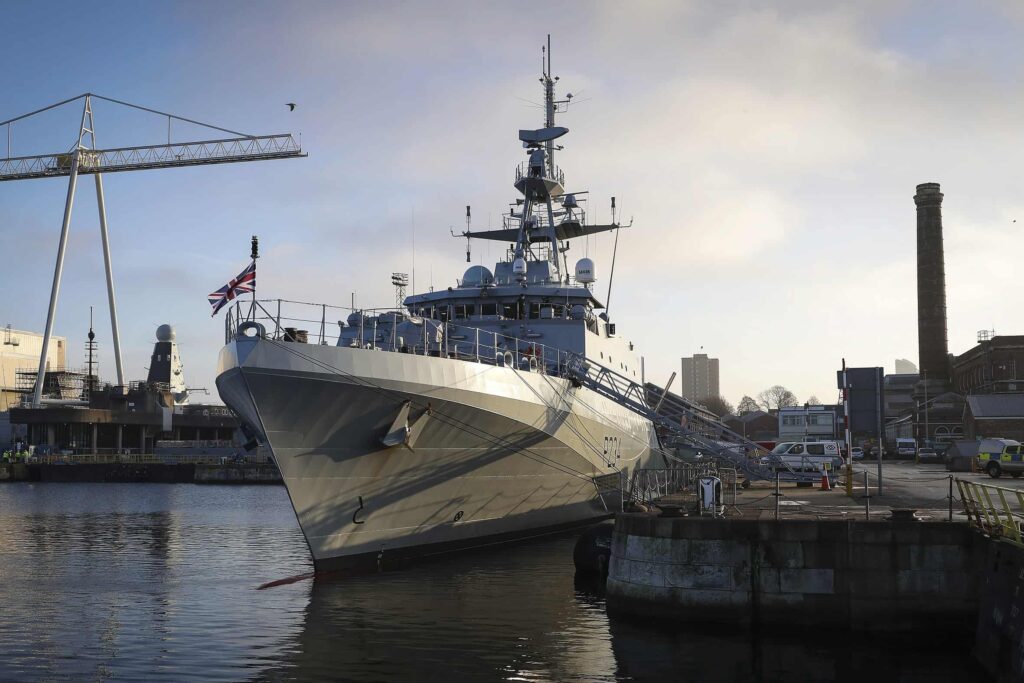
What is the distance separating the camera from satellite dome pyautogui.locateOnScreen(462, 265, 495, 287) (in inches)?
1093

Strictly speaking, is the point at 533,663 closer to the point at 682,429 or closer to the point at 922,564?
the point at 922,564

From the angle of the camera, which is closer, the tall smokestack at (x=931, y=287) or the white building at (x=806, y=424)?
the white building at (x=806, y=424)

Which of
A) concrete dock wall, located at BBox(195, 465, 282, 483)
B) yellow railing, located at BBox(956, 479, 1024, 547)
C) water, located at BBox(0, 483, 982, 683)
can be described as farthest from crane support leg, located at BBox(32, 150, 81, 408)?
yellow railing, located at BBox(956, 479, 1024, 547)

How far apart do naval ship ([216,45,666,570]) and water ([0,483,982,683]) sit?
102cm

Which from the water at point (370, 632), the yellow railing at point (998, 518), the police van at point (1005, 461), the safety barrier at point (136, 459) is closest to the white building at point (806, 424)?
the police van at point (1005, 461)

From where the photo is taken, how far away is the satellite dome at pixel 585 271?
99.7 feet

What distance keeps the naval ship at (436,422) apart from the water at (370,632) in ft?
3.35

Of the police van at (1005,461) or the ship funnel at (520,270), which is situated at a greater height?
the ship funnel at (520,270)

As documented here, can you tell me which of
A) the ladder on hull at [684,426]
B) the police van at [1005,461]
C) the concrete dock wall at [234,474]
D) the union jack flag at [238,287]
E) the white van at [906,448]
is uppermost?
the union jack flag at [238,287]

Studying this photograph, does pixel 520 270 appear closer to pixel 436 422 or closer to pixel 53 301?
pixel 436 422

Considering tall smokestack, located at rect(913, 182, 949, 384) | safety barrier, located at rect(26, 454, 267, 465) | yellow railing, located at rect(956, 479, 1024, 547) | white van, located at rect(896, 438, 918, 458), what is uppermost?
tall smokestack, located at rect(913, 182, 949, 384)

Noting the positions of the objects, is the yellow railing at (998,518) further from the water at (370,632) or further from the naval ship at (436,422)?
the naval ship at (436,422)

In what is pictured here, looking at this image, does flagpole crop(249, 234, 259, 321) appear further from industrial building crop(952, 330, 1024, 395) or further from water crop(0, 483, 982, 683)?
industrial building crop(952, 330, 1024, 395)

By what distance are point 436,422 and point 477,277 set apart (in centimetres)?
1040
